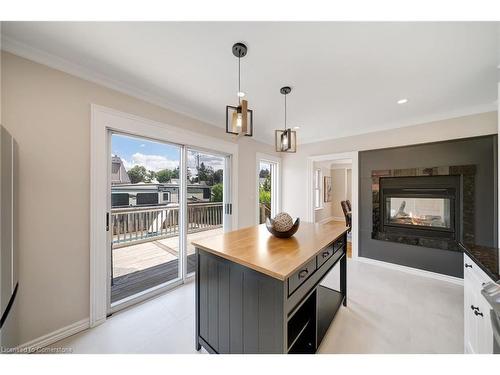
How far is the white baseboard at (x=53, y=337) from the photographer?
4.72ft

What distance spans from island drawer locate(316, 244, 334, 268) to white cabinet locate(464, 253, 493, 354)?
2.83 ft

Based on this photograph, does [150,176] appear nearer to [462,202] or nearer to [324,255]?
[324,255]

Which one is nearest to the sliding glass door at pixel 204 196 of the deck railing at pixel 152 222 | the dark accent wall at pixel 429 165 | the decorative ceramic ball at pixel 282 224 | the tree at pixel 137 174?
the deck railing at pixel 152 222

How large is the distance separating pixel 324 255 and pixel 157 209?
221 centimetres

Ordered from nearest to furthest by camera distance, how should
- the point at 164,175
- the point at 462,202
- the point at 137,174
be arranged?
the point at 137,174 < the point at 164,175 < the point at 462,202

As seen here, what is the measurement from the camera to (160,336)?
1632 mm

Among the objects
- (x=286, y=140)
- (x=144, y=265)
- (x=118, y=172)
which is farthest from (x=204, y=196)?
(x=286, y=140)

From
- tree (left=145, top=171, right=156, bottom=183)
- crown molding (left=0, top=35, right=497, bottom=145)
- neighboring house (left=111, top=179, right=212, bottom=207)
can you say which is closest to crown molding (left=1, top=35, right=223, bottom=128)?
crown molding (left=0, top=35, right=497, bottom=145)

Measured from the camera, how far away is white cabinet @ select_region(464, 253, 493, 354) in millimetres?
1013

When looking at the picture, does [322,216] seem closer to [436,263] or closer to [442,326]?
[436,263]

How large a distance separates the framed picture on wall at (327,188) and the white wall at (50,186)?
6511mm

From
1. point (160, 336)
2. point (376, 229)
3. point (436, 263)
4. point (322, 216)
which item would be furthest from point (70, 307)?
point (322, 216)

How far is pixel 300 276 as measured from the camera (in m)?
1.13
